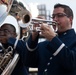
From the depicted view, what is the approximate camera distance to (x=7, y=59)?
420cm

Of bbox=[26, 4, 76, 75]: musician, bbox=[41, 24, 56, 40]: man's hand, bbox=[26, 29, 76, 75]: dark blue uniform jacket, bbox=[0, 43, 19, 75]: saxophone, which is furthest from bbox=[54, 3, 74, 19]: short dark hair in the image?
bbox=[0, 43, 19, 75]: saxophone

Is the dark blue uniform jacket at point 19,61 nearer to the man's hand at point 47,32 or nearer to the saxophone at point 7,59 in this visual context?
the saxophone at point 7,59

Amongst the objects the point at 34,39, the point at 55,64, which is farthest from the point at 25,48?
the point at 55,64

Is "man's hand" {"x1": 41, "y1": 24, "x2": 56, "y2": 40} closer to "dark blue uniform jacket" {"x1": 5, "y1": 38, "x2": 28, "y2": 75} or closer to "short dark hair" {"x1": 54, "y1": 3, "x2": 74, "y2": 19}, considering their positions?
"short dark hair" {"x1": 54, "y1": 3, "x2": 74, "y2": 19}

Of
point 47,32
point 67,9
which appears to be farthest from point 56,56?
point 67,9

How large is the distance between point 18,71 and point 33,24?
71cm

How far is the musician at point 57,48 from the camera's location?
139 inches

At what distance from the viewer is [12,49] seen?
421cm

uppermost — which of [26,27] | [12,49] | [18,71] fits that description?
[26,27]

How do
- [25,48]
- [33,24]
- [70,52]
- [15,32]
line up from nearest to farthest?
1. [70,52]
2. [33,24]
3. [25,48]
4. [15,32]

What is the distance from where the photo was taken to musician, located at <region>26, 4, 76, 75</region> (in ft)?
11.6

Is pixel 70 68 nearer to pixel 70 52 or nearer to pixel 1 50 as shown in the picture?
pixel 70 52

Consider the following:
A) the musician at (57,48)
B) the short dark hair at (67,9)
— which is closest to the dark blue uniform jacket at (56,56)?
the musician at (57,48)

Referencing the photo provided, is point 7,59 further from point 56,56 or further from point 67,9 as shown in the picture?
point 67,9
